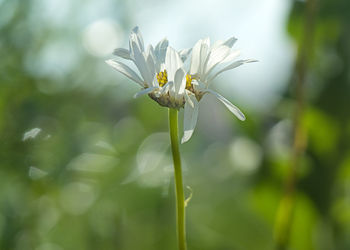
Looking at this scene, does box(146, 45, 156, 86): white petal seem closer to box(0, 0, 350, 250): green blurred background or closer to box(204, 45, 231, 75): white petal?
box(204, 45, 231, 75): white petal

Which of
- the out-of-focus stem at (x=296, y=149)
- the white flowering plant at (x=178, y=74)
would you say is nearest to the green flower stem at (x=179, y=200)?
the white flowering plant at (x=178, y=74)

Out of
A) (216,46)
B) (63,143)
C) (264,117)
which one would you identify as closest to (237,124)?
(264,117)

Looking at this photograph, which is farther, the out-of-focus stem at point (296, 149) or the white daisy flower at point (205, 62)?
the out-of-focus stem at point (296, 149)

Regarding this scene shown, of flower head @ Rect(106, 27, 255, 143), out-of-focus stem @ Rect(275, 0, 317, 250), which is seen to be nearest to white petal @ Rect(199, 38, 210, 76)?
flower head @ Rect(106, 27, 255, 143)

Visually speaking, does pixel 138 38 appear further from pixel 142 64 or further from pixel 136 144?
pixel 136 144

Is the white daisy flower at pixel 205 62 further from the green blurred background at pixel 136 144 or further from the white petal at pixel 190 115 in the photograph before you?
the green blurred background at pixel 136 144

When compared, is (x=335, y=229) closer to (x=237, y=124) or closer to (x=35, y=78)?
(x=237, y=124)

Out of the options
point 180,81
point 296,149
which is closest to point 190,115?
point 180,81

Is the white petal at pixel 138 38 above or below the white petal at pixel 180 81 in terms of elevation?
above

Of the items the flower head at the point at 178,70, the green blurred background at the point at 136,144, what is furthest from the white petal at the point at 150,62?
the green blurred background at the point at 136,144
